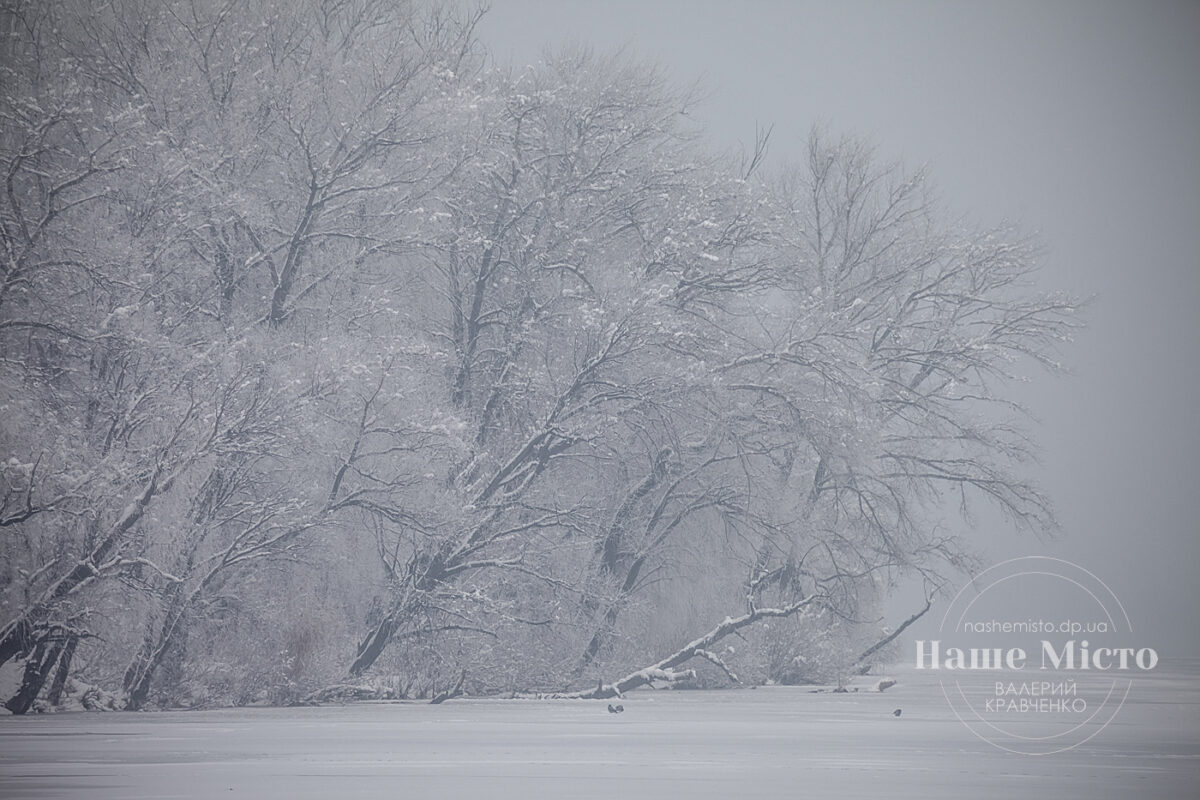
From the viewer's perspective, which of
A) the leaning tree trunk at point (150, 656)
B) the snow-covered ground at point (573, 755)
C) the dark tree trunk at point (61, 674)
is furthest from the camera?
the leaning tree trunk at point (150, 656)

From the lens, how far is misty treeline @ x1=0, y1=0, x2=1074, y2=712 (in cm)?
1822

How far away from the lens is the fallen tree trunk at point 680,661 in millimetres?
21172

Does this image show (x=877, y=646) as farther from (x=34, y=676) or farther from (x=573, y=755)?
(x=573, y=755)

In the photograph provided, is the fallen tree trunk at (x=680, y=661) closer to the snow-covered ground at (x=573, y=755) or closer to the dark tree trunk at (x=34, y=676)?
the snow-covered ground at (x=573, y=755)

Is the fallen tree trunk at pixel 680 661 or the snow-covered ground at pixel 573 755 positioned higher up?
the fallen tree trunk at pixel 680 661

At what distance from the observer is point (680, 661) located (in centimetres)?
2302

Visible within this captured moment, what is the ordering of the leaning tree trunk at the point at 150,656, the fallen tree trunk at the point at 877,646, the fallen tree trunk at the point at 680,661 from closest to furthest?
the leaning tree trunk at the point at 150,656
the fallen tree trunk at the point at 680,661
the fallen tree trunk at the point at 877,646

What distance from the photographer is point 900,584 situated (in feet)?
91.8

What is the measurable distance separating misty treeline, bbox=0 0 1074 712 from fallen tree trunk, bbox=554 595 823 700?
108 millimetres

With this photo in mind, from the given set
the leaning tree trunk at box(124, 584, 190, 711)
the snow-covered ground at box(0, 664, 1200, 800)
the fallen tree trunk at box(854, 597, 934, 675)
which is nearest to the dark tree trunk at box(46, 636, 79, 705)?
the leaning tree trunk at box(124, 584, 190, 711)

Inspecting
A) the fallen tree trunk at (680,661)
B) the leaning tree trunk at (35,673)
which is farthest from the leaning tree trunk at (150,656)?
the fallen tree trunk at (680,661)

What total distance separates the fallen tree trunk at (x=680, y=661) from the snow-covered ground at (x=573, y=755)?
2567 mm

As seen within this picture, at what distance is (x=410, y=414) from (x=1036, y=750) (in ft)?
34.9

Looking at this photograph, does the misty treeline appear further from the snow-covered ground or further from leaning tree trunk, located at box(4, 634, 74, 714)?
the snow-covered ground
